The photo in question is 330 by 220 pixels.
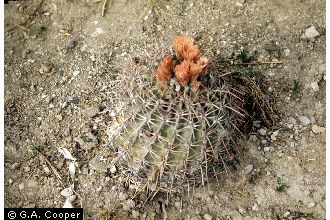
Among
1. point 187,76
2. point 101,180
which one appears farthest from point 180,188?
point 187,76

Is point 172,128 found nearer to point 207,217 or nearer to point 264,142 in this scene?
point 207,217

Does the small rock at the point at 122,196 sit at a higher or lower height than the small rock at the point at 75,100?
lower

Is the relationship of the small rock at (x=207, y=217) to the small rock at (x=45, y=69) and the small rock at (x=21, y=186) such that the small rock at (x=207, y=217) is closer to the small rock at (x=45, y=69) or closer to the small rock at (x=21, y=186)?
the small rock at (x=21, y=186)

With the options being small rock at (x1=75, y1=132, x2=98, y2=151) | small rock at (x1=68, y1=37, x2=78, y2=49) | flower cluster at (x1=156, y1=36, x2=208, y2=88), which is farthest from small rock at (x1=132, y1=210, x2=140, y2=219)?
small rock at (x1=68, y1=37, x2=78, y2=49)

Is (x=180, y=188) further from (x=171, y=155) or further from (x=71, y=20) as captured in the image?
(x=71, y=20)

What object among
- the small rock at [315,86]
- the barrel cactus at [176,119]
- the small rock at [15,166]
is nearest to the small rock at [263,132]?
the barrel cactus at [176,119]

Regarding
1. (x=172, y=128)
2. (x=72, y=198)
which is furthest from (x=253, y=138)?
(x=72, y=198)
